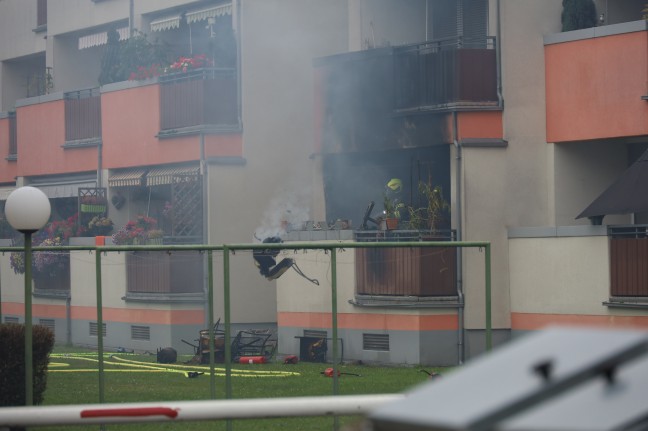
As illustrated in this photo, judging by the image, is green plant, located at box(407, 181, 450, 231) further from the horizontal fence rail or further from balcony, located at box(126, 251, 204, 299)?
the horizontal fence rail

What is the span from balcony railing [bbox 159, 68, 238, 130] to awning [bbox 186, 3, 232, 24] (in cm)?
198

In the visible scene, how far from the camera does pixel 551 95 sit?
2002 centimetres

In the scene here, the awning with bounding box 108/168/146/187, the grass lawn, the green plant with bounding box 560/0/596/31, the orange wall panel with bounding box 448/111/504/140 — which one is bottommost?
the grass lawn

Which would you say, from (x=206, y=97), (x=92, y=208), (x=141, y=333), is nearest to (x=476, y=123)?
(x=206, y=97)

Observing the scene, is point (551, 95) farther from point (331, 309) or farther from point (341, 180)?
point (331, 309)

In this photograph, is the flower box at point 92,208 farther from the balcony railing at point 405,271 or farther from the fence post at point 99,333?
the fence post at point 99,333

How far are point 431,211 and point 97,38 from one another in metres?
14.1

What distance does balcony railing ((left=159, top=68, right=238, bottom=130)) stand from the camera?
24828mm

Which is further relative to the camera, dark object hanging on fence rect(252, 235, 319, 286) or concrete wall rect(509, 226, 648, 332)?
concrete wall rect(509, 226, 648, 332)

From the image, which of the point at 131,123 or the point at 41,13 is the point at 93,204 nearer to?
the point at 131,123

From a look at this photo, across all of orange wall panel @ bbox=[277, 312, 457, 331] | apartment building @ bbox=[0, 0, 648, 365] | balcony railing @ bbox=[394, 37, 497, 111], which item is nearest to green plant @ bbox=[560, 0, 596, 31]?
apartment building @ bbox=[0, 0, 648, 365]

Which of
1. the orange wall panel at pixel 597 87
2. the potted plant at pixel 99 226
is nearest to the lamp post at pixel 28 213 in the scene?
the orange wall panel at pixel 597 87

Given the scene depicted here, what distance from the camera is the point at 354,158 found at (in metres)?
22.6

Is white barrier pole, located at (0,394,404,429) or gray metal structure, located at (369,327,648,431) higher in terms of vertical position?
gray metal structure, located at (369,327,648,431)
